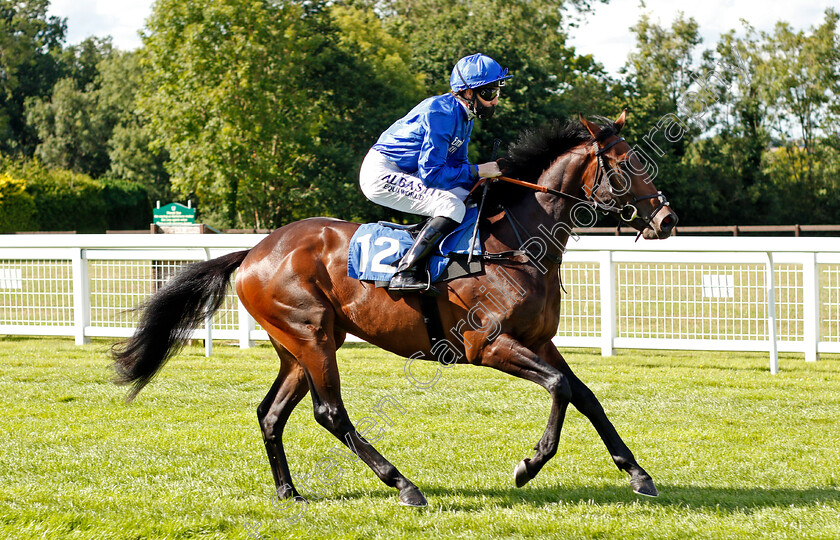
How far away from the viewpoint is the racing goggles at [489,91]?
409cm

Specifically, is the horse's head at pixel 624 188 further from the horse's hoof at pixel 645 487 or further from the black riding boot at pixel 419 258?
the horse's hoof at pixel 645 487

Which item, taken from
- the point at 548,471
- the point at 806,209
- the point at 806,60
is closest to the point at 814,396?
the point at 548,471

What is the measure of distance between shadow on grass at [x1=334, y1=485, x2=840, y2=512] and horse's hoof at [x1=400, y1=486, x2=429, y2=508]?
0.27 feet

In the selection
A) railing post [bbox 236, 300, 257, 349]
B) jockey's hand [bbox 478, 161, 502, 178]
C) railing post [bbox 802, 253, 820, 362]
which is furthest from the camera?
railing post [bbox 236, 300, 257, 349]

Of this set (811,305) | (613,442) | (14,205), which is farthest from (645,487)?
(14,205)

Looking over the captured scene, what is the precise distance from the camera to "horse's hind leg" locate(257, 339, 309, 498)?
13.8ft

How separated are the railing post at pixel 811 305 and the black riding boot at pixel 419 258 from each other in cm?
503

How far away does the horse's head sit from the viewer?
A: 3.93 m

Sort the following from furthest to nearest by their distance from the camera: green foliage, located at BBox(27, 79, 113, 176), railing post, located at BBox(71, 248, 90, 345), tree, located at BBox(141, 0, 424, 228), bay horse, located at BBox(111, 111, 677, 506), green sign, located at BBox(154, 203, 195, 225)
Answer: green foliage, located at BBox(27, 79, 113, 176) → tree, located at BBox(141, 0, 424, 228) → green sign, located at BBox(154, 203, 195, 225) → railing post, located at BBox(71, 248, 90, 345) → bay horse, located at BBox(111, 111, 677, 506)

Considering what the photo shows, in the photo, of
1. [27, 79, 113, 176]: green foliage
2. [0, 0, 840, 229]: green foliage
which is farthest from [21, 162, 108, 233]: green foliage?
[27, 79, 113, 176]: green foliage

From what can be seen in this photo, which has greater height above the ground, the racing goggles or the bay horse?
the racing goggles

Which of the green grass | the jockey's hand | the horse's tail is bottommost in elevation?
the green grass

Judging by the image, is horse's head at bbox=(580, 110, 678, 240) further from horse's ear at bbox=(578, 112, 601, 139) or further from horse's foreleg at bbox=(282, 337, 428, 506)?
horse's foreleg at bbox=(282, 337, 428, 506)

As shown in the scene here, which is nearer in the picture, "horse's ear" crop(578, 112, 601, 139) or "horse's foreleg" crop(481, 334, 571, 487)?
"horse's foreleg" crop(481, 334, 571, 487)
